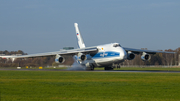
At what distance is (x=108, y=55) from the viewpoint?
4625 centimetres

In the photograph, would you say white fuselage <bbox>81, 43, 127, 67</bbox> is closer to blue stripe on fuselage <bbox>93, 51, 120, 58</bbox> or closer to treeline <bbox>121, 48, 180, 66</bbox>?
blue stripe on fuselage <bbox>93, 51, 120, 58</bbox>

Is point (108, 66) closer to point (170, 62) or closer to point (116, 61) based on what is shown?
point (116, 61)

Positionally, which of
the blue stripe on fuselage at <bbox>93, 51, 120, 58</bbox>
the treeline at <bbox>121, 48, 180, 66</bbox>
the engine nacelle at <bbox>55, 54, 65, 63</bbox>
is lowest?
the treeline at <bbox>121, 48, 180, 66</bbox>

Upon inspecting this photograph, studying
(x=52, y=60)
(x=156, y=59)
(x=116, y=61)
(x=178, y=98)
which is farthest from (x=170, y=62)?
(x=178, y=98)

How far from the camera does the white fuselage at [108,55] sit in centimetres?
4438

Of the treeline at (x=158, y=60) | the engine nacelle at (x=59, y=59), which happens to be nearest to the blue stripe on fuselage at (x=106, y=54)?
the engine nacelle at (x=59, y=59)

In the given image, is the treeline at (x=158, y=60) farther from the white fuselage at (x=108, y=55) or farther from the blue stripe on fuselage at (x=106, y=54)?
the blue stripe on fuselage at (x=106, y=54)

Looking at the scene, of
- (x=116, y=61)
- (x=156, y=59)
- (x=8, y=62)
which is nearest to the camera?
(x=116, y=61)

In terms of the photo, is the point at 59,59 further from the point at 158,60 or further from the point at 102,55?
the point at 158,60

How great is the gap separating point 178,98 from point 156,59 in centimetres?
9199

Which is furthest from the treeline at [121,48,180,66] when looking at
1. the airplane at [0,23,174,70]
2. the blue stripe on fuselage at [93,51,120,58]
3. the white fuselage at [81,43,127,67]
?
the blue stripe on fuselage at [93,51,120,58]

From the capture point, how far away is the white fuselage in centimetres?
4438

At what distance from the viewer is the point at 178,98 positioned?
45.8 ft

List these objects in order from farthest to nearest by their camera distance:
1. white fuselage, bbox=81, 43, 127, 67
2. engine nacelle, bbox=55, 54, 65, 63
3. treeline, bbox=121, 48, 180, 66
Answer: treeline, bbox=121, 48, 180, 66, engine nacelle, bbox=55, 54, 65, 63, white fuselage, bbox=81, 43, 127, 67
